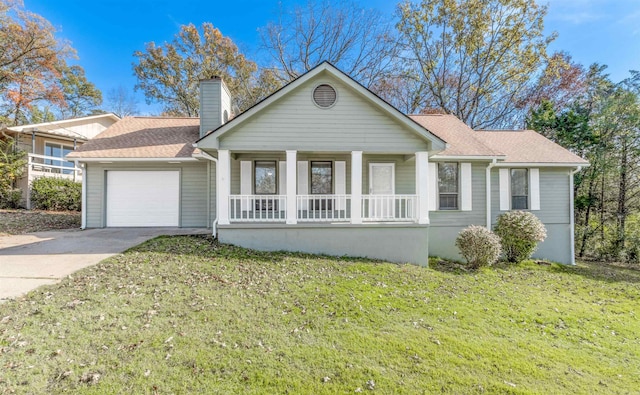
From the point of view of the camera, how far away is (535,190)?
10664 millimetres

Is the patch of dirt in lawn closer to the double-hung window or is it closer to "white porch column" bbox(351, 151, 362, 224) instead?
the double-hung window

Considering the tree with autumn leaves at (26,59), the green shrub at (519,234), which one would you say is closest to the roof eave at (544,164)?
the green shrub at (519,234)

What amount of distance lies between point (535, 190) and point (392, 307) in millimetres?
9138

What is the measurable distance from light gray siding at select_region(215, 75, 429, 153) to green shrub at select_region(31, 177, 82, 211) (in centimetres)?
1190

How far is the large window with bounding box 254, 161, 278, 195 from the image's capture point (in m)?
9.99

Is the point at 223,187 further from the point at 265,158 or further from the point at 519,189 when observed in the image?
the point at 519,189

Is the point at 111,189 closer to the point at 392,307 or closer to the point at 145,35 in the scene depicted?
the point at 392,307

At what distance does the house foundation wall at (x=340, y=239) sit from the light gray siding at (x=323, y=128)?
2.18m

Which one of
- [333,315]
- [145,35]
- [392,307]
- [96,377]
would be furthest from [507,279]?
[145,35]

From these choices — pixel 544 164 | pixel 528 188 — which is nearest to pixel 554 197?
pixel 528 188

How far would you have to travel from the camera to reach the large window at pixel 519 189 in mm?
10711

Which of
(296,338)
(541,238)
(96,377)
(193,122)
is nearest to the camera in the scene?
(96,377)

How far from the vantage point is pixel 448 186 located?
10172 millimetres

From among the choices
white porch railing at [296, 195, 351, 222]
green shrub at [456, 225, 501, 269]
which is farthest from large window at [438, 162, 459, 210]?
white porch railing at [296, 195, 351, 222]
